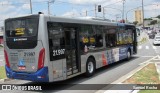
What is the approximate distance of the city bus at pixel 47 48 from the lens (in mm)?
11227

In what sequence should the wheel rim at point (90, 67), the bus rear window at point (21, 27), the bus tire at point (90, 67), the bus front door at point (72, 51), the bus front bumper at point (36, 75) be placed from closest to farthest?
the bus front bumper at point (36, 75)
the bus rear window at point (21, 27)
the bus front door at point (72, 51)
the bus tire at point (90, 67)
the wheel rim at point (90, 67)

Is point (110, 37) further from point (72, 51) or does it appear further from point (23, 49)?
point (23, 49)

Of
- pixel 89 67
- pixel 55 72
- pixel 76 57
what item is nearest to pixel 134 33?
pixel 89 67

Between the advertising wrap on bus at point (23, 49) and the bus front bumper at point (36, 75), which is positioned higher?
the advertising wrap on bus at point (23, 49)

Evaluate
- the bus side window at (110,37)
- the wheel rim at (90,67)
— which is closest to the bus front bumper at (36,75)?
the wheel rim at (90,67)

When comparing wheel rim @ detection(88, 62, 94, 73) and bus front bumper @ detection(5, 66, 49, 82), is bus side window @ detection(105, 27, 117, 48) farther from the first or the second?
bus front bumper @ detection(5, 66, 49, 82)

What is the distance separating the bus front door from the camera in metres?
12.5

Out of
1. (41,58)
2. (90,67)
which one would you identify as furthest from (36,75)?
(90,67)

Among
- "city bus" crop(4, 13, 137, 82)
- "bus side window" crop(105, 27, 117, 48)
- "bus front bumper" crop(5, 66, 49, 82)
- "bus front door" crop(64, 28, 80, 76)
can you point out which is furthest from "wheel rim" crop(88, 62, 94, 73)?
"bus front bumper" crop(5, 66, 49, 82)

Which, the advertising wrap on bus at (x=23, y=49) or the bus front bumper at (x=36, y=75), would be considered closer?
the bus front bumper at (x=36, y=75)

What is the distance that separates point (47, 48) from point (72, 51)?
200 centimetres

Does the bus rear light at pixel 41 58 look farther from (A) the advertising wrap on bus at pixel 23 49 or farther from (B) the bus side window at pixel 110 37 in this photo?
(B) the bus side window at pixel 110 37

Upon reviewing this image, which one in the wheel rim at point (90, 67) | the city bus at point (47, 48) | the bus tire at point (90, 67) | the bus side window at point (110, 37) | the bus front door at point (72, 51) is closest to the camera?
the city bus at point (47, 48)

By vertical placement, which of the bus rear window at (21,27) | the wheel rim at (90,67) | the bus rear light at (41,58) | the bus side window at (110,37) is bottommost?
the wheel rim at (90,67)
